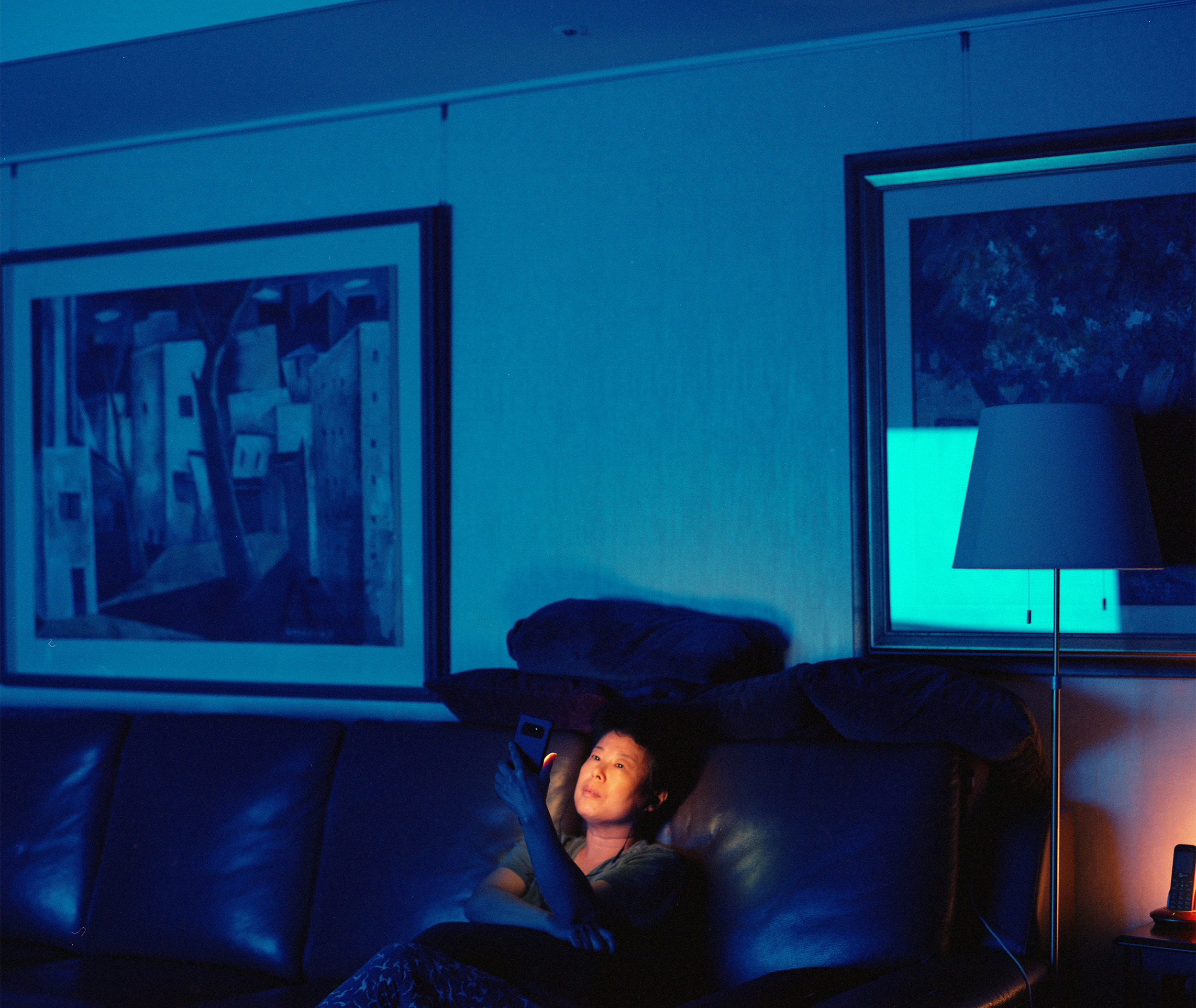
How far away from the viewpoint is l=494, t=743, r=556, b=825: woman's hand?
220cm

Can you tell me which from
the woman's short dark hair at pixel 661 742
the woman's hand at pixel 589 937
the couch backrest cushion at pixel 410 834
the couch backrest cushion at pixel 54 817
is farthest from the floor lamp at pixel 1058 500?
the couch backrest cushion at pixel 54 817

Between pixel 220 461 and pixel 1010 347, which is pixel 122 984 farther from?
pixel 1010 347

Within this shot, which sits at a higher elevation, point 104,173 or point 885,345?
point 104,173

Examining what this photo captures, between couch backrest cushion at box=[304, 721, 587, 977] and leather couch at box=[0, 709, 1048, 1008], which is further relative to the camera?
couch backrest cushion at box=[304, 721, 587, 977]

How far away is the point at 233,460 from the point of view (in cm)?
338

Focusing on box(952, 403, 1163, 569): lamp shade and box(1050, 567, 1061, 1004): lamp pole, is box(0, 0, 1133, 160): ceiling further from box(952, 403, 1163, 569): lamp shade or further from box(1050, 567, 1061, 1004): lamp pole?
box(1050, 567, 1061, 1004): lamp pole

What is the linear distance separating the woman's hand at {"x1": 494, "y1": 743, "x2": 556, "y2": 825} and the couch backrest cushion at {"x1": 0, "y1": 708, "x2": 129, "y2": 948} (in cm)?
126

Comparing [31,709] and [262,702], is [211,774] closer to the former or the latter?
[262,702]

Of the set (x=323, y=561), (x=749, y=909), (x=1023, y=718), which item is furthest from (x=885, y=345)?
(x=323, y=561)

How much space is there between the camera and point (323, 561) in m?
3.27

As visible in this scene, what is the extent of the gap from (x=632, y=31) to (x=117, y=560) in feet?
6.82

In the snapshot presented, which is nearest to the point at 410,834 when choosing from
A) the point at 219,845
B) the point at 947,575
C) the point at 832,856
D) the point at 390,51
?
the point at 219,845

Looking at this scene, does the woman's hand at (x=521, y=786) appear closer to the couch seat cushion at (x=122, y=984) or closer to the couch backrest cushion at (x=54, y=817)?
the couch seat cushion at (x=122, y=984)

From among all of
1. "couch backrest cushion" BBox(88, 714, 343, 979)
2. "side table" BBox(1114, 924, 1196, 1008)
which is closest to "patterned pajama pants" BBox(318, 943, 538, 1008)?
"couch backrest cushion" BBox(88, 714, 343, 979)
